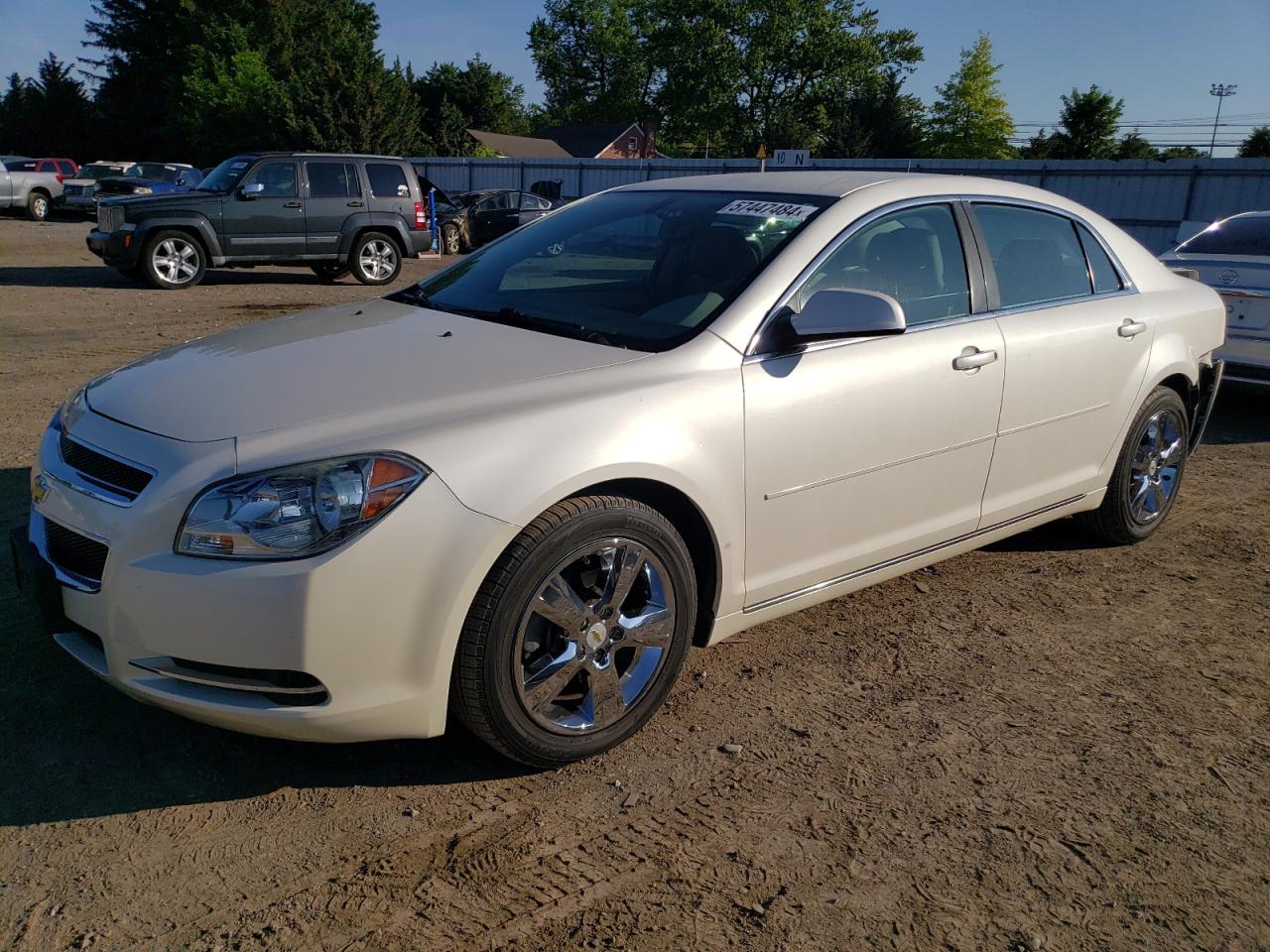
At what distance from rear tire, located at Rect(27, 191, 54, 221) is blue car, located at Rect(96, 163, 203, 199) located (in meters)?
2.43

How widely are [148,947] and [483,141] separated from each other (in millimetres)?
62736

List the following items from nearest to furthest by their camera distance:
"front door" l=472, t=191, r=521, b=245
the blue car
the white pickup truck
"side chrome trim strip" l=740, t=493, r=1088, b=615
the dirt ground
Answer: the dirt ground < "side chrome trim strip" l=740, t=493, r=1088, b=615 < "front door" l=472, t=191, r=521, b=245 < the blue car < the white pickup truck

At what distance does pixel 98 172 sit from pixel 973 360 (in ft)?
107

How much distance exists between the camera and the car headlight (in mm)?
2381

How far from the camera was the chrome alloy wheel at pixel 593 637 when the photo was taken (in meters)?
2.73

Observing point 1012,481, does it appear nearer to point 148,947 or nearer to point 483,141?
point 148,947

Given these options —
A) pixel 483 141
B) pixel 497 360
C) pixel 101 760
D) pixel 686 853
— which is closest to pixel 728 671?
pixel 686 853

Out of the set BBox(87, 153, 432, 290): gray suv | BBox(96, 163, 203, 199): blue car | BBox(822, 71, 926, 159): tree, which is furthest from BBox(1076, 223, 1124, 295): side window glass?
BBox(822, 71, 926, 159): tree

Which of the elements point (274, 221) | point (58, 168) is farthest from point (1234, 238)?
point (58, 168)

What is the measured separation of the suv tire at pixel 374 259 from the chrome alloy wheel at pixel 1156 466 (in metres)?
12.8

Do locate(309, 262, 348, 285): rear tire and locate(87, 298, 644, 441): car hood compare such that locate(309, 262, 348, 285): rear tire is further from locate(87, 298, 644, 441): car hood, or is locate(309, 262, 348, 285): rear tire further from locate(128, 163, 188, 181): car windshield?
locate(128, 163, 188, 181): car windshield

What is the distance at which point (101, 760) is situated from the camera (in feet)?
9.30

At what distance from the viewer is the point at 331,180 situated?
14875 mm

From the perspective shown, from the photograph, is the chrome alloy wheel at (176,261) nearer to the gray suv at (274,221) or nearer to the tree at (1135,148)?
the gray suv at (274,221)
